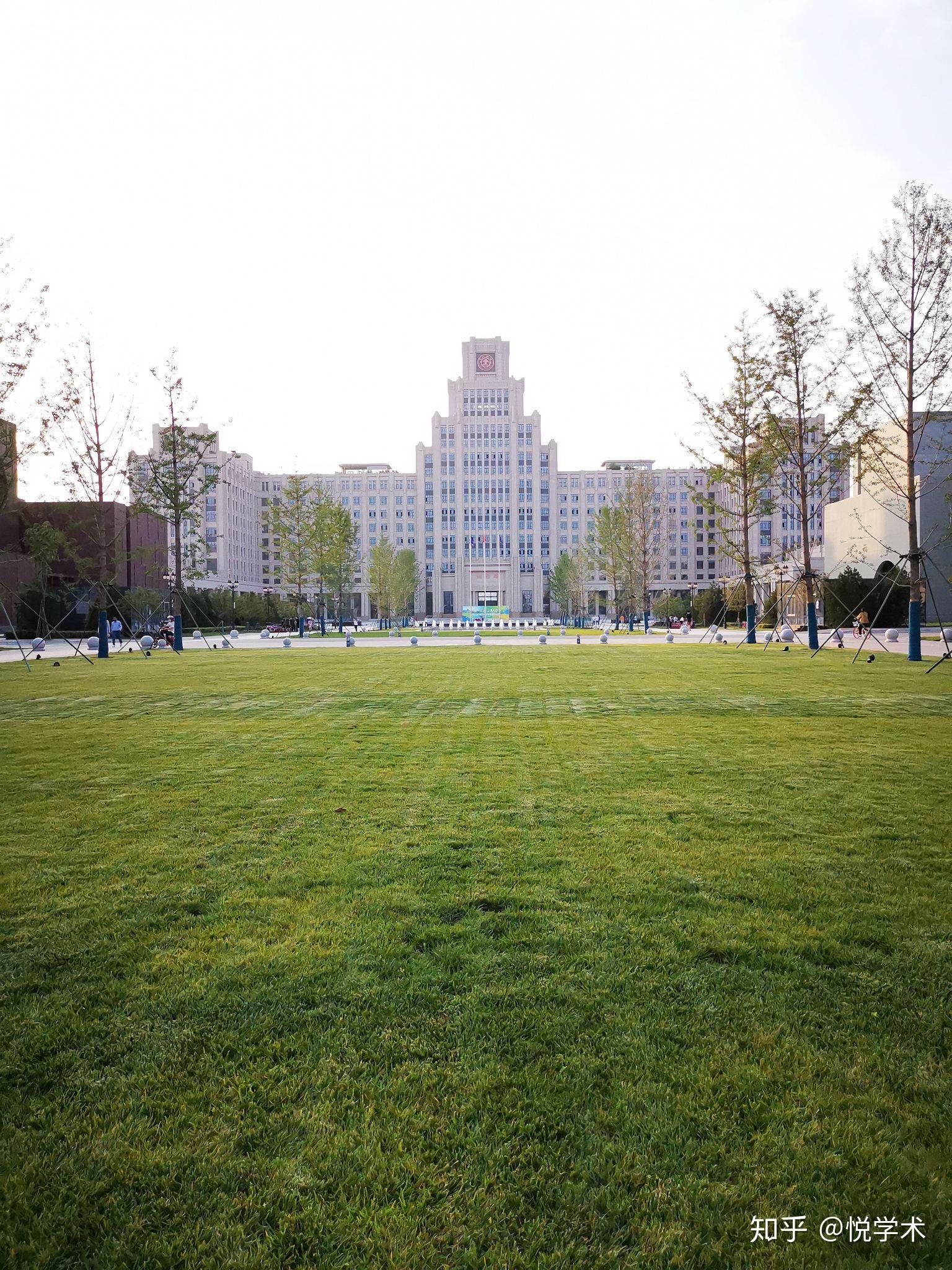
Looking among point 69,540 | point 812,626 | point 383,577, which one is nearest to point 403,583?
point 383,577

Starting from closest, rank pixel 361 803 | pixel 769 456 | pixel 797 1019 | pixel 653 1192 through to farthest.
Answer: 1. pixel 653 1192
2. pixel 797 1019
3. pixel 361 803
4. pixel 769 456

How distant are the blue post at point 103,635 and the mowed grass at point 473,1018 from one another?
23.3 metres

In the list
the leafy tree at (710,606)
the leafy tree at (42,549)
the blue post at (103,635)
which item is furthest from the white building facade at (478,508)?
the blue post at (103,635)

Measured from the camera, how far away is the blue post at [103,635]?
28.2m

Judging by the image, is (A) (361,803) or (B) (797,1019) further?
(A) (361,803)

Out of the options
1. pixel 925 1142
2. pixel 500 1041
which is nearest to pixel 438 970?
pixel 500 1041

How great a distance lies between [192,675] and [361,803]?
48.0ft

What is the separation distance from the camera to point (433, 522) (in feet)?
489

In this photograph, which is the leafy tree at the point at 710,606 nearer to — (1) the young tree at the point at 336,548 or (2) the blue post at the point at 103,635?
(1) the young tree at the point at 336,548

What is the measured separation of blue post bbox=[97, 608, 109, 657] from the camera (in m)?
28.2

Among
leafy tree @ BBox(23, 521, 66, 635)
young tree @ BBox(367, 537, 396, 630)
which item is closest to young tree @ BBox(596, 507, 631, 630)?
young tree @ BBox(367, 537, 396, 630)

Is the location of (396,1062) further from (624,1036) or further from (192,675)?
(192,675)

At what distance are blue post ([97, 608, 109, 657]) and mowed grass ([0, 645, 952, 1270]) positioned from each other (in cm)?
2334

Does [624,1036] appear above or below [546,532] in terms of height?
below
